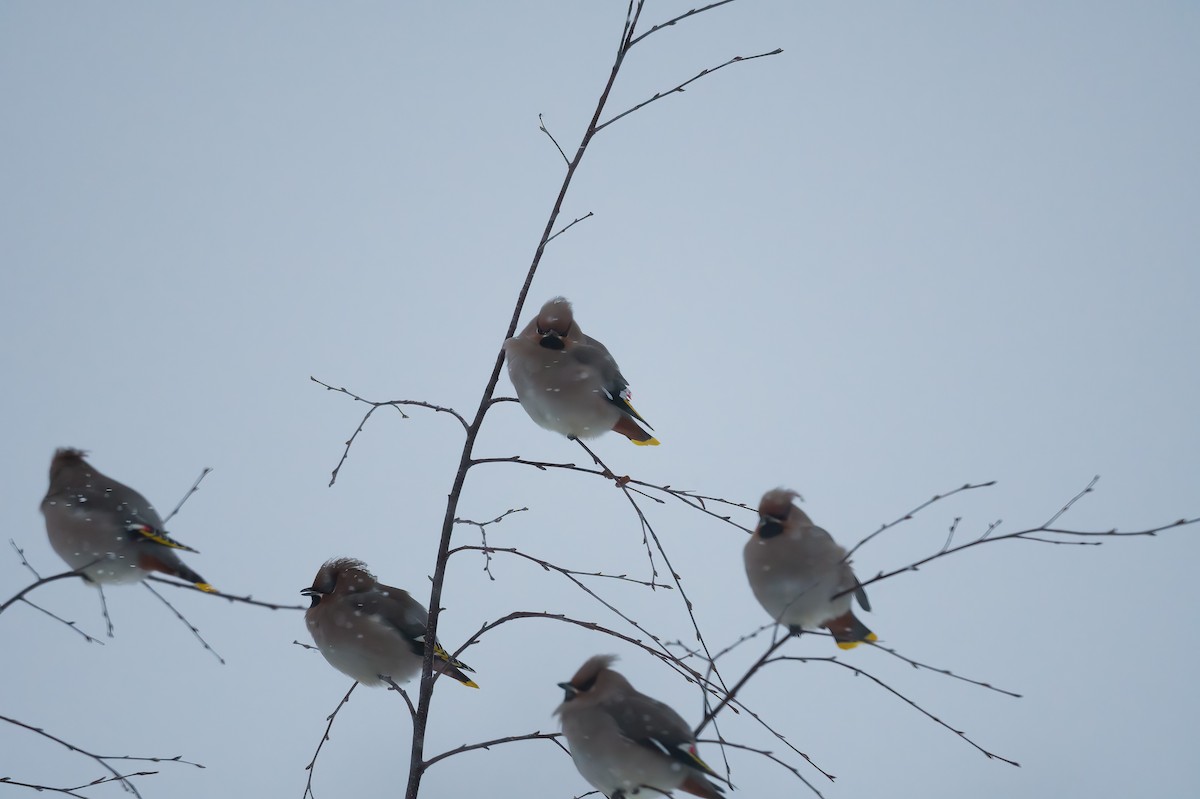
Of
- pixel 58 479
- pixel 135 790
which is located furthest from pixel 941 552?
pixel 58 479

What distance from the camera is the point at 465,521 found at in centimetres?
253

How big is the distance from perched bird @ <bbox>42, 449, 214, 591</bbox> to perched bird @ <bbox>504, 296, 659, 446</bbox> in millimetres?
1072

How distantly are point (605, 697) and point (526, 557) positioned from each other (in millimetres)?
426

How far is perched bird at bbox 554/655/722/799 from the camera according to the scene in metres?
2.40

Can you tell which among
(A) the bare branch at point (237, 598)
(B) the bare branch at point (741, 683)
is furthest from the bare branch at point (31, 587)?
(B) the bare branch at point (741, 683)

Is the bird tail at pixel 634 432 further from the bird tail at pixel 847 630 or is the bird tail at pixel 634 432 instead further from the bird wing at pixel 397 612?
the bird tail at pixel 847 630

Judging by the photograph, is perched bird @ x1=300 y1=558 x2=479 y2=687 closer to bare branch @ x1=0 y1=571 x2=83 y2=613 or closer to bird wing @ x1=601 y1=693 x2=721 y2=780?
bird wing @ x1=601 y1=693 x2=721 y2=780

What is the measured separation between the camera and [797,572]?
254 cm

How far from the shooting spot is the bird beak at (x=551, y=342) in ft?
10.6

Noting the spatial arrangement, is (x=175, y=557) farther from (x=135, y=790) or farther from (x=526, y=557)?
(x=526, y=557)

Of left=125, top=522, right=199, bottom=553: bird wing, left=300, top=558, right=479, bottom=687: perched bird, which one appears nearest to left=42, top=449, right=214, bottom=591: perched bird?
left=125, top=522, right=199, bottom=553: bird wing

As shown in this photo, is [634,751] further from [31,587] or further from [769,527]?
[31,587]

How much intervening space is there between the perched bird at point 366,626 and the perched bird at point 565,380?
73 cm

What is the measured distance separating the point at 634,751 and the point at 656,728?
0.24 feet
